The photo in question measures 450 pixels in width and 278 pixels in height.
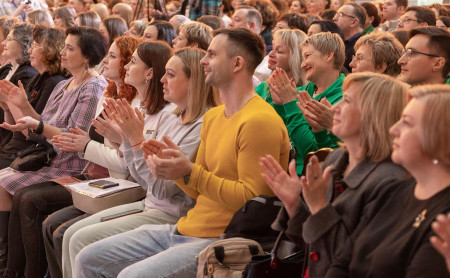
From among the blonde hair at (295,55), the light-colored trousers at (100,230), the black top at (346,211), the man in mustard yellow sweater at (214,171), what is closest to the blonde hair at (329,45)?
the blonde hair at (295,55)

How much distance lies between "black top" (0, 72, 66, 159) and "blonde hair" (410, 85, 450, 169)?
129 inches

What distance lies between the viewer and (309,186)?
2113 mm

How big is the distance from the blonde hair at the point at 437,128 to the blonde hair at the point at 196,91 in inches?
59.9

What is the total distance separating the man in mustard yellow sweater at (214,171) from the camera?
8.79 feet

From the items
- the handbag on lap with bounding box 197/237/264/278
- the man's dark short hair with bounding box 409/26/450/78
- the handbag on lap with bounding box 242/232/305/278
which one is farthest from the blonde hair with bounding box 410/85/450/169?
the man's dark short hair with bounding box 409/26/450/78

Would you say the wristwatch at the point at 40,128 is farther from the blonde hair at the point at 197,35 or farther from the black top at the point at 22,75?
the blonde hair at the point at 197,35

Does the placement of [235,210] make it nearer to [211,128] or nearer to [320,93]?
[211,128]

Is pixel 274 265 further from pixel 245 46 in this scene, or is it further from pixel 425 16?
pixel 425 16

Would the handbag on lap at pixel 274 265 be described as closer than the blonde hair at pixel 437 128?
No

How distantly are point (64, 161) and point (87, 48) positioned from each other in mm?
783

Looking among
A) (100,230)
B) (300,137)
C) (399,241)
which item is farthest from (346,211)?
(100,230)

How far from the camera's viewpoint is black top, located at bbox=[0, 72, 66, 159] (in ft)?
14.9

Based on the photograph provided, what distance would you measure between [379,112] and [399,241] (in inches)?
18.1

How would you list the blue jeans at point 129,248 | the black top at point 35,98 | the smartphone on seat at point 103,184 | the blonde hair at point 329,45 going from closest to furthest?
the blue jeans at point 129,248 < the smartphone on seat at point 103,184 < the blonde hair at point 329,45 < the black top at point 35,98
